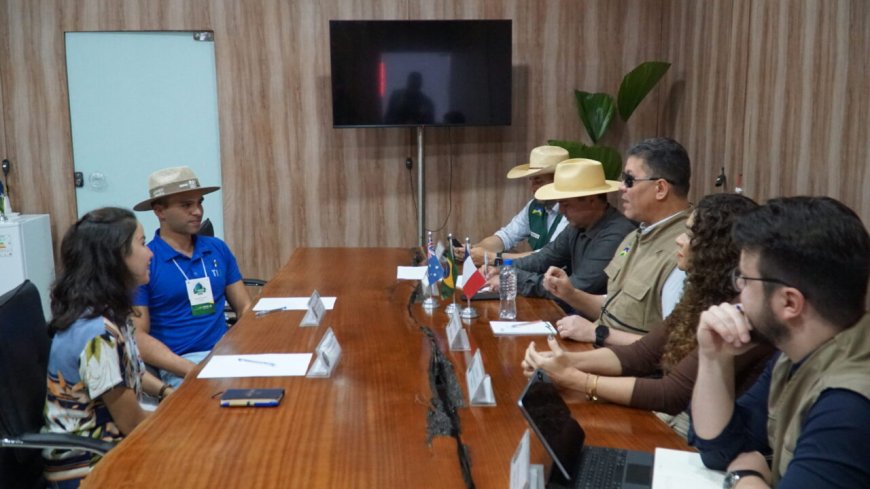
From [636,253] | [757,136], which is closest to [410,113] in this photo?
[757,136]

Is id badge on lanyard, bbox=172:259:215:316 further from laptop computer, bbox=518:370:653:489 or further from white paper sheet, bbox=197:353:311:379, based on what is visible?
laptop computer, bbox=518:370:653:489

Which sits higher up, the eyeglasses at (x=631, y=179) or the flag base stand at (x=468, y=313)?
the eyeglasses at (x=631, y=179)

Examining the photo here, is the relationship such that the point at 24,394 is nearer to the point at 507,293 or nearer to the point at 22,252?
the point at 507,293

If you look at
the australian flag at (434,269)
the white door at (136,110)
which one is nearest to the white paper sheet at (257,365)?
the australian flag at (434,269)

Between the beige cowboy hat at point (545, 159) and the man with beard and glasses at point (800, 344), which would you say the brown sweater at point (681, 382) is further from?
the beige cowboy hat at point (545, 159)

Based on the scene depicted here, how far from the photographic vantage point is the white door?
5578 millimetres

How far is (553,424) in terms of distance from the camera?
1.49 metres

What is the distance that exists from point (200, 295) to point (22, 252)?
8.79ft

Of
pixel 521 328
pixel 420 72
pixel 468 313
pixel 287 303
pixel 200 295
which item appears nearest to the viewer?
pixel 521 328

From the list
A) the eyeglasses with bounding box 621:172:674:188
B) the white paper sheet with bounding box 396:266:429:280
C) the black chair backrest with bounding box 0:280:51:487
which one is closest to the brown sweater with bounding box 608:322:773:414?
the eyeglasses with bounding box 621:172:674:188

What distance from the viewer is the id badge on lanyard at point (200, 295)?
10.3 ft

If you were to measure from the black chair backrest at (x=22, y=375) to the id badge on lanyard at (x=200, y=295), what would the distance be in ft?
2.98

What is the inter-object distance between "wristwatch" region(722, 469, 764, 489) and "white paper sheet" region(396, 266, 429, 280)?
2.16 metres

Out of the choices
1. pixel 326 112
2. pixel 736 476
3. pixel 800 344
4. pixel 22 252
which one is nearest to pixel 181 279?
pixel 736 476
